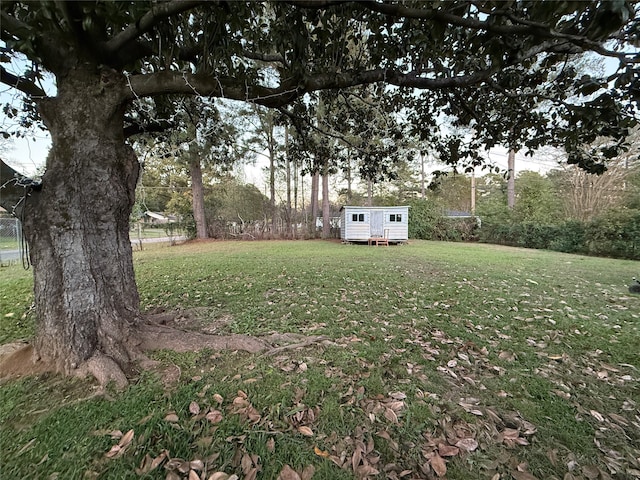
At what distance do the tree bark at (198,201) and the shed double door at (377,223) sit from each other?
1011cm

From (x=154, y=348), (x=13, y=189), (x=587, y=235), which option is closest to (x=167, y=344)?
(x=154, y=348)

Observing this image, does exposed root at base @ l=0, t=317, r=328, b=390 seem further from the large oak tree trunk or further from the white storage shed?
the white storage shed

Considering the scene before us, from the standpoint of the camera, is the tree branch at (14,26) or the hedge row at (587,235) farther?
the hedge row at (587,235)

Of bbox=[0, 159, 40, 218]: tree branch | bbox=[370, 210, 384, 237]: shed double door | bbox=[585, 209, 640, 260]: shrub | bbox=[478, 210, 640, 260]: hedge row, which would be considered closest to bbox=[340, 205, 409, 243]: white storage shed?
bbox=[370, 210, 384, 237]: shed double door

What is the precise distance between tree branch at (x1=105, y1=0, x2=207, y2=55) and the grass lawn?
256 centimetres

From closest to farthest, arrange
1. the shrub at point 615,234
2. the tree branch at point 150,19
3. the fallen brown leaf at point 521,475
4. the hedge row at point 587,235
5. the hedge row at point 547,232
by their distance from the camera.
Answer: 1. the fallen brown leaf at point 521,475
2. the tree branch at point 150,19
3. the shrub at point 615,234
4. the hedge row at point 587,235
5. the hedge row at point 547,232

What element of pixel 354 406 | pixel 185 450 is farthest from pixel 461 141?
pixel 185 450

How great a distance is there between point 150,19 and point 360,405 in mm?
3011

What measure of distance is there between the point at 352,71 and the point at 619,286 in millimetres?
6999

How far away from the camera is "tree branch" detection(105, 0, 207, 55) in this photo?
68.9 inches

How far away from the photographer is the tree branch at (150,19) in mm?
1750

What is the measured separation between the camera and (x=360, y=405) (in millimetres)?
1964

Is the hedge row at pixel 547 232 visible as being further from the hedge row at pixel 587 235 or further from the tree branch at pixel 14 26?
the tree branch at pixel 14 26

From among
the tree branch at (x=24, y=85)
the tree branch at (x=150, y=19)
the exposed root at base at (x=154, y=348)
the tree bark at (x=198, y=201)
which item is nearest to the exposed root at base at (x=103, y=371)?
the exposed root at base at (x=154, y=348)
